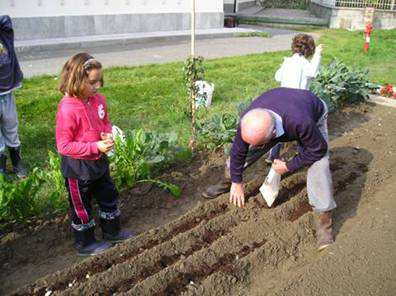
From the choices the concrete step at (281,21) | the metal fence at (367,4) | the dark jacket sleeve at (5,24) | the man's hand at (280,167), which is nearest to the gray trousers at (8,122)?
the dark jacket sleeve at (5,24)

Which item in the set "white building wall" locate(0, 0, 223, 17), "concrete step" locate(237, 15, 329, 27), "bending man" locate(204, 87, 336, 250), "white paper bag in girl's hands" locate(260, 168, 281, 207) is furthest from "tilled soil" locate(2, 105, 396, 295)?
"concrete step" locate(237, 15, 329, 27)

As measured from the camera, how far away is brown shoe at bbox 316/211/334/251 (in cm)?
370

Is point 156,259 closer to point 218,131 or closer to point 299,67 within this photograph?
point 218,131

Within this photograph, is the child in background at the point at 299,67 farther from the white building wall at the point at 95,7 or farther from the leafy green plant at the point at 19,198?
the white building wall at the point at 95,7

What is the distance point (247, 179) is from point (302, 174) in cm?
60

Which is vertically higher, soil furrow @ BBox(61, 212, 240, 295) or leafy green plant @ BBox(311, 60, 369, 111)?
leafy green plant @ BBox(311, 60, 369, 111)

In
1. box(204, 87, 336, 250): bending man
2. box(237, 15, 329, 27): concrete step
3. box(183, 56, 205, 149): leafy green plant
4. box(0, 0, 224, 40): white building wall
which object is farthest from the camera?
box(237, 15, 329, 27): concrete step

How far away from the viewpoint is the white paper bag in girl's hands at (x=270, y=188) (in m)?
4.00

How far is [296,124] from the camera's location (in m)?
3.28

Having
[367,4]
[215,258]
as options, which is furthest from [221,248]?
[367,4]

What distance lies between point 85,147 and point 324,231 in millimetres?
2036

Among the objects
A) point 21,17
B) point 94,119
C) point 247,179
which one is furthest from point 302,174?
point 21,17

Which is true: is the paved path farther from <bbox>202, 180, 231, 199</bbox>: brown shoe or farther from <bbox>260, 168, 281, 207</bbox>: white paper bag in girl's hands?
<bbox>260, 168, 281, 207</bbox>: white paper bag in girl's hands

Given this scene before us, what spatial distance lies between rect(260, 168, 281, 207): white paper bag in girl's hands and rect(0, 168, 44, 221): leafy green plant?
191cm
